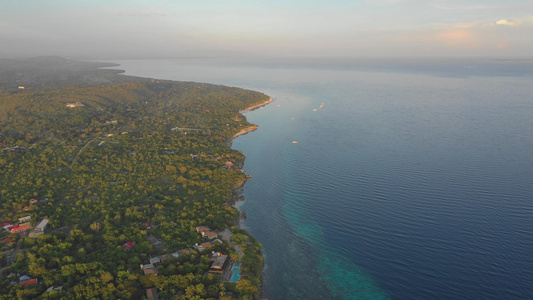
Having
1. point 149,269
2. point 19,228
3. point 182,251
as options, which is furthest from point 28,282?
point 182,251

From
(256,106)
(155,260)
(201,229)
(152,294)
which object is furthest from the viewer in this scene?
(256,106)

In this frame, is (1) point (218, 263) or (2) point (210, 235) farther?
(2) point (210, 235)

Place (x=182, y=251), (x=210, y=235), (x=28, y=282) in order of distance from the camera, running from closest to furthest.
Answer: (x=28, y=282), (x=182, y=251), (x=210, y=235)

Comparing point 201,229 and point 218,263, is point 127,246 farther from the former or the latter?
point 218,263

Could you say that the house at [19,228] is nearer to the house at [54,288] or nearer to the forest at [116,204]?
the forest at [116,204]

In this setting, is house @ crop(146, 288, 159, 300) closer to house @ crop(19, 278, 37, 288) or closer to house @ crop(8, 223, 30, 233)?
house @ crop(19, 278, 37, 288)

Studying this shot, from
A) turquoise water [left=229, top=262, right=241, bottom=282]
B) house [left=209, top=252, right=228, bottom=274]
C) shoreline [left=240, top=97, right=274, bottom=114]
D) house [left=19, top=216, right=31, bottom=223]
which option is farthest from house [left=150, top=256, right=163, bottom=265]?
shoreline [left=240, top=97, right=274, bottom=114]
